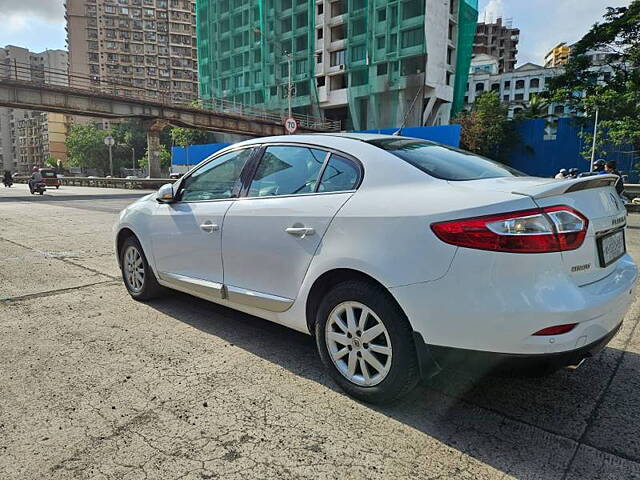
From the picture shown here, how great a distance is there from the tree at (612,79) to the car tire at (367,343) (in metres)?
23.7

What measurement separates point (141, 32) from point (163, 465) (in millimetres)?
120728

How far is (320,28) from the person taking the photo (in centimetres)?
5188

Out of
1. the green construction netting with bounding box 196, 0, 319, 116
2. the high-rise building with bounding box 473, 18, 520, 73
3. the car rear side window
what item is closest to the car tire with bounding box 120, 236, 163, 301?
the car rear side window

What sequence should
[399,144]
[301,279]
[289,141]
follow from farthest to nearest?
[289,141] → [399,144] → [301,279]

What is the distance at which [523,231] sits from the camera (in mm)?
2029

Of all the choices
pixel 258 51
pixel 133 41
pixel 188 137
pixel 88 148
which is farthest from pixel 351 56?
pixel 133 41

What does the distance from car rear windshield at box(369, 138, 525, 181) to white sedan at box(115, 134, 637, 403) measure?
2cm

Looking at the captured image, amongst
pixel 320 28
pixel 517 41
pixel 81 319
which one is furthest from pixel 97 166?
pixel 517 41

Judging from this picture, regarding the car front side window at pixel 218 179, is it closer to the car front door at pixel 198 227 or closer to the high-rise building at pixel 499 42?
Answer: the car front door at pixel 198 227

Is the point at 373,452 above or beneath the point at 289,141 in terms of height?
beneath

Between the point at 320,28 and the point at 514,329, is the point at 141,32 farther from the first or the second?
the point at 514,329

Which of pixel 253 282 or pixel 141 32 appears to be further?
pixel 141 32

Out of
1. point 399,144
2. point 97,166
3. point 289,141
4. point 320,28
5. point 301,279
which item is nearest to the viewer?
point 301,279

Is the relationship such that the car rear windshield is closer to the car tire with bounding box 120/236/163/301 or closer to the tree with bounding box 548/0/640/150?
the car tire with bounding box 120/236/163/301
